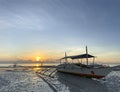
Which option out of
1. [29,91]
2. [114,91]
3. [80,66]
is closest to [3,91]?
[29,91]

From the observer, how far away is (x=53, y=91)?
21.9m

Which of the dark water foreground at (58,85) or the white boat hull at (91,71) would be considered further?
the white boat hull at (91,71)

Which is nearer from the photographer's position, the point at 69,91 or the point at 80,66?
the point at 69,91

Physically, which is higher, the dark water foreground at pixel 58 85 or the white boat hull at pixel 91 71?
the white boat hull at pixel 91 71

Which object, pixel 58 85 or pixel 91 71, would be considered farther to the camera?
pixel 91 71

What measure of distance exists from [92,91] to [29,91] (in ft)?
21.9

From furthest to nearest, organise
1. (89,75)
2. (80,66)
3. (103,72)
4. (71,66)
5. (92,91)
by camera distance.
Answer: (71,66), (80,66), (89,75), (103,72), (92,91)

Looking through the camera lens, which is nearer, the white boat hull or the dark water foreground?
the dark water foreground

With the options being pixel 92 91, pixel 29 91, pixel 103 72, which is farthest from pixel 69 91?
pixel 103 72

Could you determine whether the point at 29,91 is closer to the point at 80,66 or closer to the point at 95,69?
the point at 95,69

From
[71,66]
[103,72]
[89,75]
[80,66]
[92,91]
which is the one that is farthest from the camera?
[71,66]

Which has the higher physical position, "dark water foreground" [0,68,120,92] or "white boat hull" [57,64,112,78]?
"white boat hull" [57,64,112,78]

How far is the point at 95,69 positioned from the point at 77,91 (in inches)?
707

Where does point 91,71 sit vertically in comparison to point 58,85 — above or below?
above
